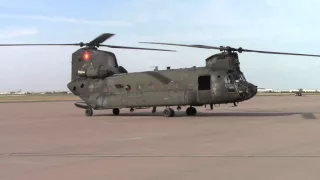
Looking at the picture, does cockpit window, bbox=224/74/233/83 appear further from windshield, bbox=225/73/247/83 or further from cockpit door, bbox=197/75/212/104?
cockpit door, bbox=197/75/212/104

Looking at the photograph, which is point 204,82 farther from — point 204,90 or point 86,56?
point 86,56

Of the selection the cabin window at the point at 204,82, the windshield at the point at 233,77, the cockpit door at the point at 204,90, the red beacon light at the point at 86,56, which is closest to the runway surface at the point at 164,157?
the windshield at the point at 233,77

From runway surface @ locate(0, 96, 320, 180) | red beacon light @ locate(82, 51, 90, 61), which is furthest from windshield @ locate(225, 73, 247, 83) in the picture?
red beacon light @ locate(82, 51, 90, 61)

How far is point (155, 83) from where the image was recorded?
24.9 metres

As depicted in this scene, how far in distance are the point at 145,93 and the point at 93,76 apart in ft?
15.1

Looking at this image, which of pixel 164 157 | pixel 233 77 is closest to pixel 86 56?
pixel 233 77

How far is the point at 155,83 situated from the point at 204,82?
3.39 metres

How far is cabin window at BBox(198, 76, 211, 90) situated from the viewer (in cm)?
2334

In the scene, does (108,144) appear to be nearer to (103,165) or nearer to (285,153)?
(103,165)

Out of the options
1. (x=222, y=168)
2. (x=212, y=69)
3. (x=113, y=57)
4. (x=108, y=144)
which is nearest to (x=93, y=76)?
(x=113, y=57)

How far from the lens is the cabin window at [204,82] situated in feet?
76.6

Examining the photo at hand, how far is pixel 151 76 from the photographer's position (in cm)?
2512

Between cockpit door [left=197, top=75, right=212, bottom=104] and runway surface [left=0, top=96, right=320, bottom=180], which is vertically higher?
cockpit door [left=197, top=75, right=212, bottom=104]

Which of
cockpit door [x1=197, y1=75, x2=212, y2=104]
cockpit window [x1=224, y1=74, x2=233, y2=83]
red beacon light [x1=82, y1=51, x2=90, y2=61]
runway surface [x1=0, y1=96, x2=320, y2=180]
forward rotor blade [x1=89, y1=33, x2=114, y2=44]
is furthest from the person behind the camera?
red beacon light [x1=82, y1=51, x2=90, y2=61]
